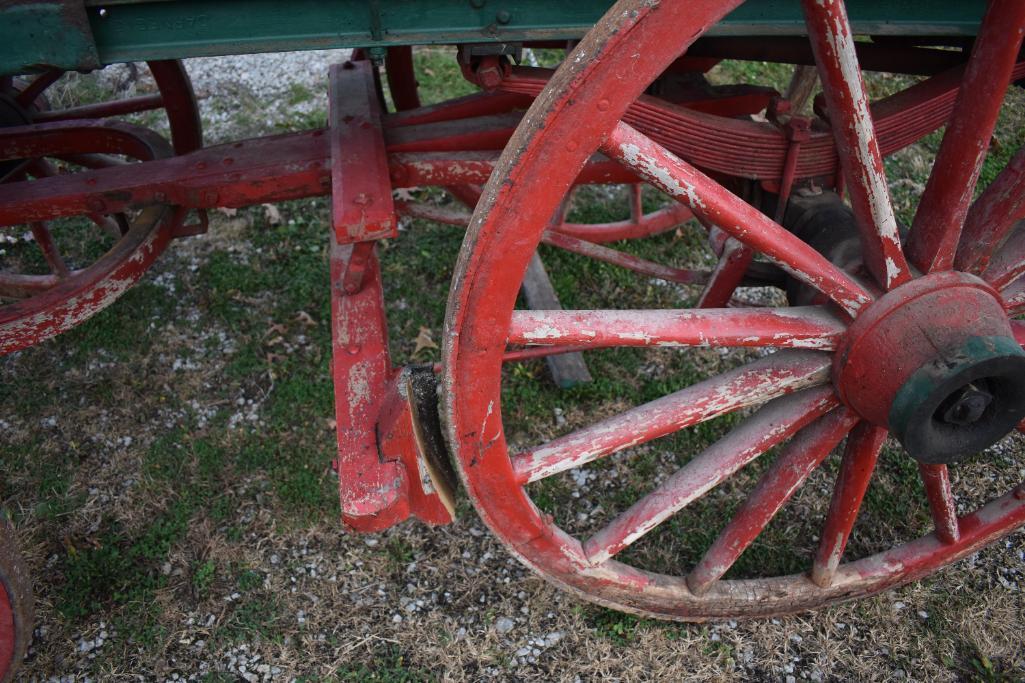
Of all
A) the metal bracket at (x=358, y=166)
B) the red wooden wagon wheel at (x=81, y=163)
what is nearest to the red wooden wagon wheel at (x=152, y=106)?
the red wooden wagon wheel at (x=81, y=163)

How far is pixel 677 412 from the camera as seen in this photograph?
71.6 inches

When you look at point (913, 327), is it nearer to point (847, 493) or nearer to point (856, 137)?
point (856, 137)

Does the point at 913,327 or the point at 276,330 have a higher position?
the point at 913,327

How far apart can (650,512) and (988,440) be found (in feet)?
2.50

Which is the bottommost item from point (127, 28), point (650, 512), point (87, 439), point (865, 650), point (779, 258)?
point (865, 650)

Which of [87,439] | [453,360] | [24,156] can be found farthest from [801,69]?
[87,439]

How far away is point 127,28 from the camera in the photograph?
5.70 ft

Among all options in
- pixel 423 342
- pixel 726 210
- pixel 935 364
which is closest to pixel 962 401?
pixel 935 364

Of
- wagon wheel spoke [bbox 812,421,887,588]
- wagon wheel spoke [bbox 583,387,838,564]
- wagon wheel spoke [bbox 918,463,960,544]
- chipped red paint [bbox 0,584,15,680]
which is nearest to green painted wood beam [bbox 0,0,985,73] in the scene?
wagon wheel spoke [bbox 583,387,838,564]

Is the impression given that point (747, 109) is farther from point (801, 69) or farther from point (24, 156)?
point (24, 156)

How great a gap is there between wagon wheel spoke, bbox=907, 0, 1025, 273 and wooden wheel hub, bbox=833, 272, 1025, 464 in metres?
0.08

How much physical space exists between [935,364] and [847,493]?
2.08ft

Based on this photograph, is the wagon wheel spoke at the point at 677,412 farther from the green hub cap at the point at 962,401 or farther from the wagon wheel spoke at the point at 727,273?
the wagon wheel spoke at the point at 727,273

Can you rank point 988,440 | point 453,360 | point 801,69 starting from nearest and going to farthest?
1. point 453,360
2. point 988,440
3. point 801,69
